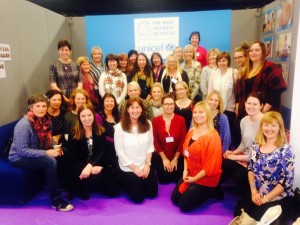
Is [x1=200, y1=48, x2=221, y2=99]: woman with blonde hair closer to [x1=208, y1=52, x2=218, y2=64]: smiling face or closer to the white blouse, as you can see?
[x1=208, y1=52, x2=218, y2=64]: smiling face

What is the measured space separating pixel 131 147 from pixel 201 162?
77 centimetres

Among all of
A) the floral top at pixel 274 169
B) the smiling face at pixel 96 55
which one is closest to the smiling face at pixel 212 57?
the smiling face at pixel 96 55

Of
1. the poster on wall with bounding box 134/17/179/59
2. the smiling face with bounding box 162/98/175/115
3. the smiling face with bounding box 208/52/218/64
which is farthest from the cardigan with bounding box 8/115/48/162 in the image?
the poster on wall with bounding box 134/17/179/59

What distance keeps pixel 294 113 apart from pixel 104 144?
1967mm

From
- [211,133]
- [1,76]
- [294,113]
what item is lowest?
[211,133]

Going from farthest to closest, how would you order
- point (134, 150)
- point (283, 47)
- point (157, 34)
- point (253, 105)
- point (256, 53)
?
point (157, 34) → point (283, 47) → point (256, 53) → point (134, 150) → point (253, 105)

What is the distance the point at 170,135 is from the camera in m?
3.20

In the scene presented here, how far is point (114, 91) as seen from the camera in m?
3.85

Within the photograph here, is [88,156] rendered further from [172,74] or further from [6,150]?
[172,74]

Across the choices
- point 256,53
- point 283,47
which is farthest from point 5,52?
point 283,47

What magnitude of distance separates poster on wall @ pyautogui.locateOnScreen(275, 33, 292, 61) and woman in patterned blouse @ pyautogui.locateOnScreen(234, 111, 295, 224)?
175 centimetres

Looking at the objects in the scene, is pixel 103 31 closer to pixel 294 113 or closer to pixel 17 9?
pixel 17 9

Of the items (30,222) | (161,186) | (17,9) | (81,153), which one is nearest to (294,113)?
(161,186)

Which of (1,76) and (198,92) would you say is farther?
(198,92)
